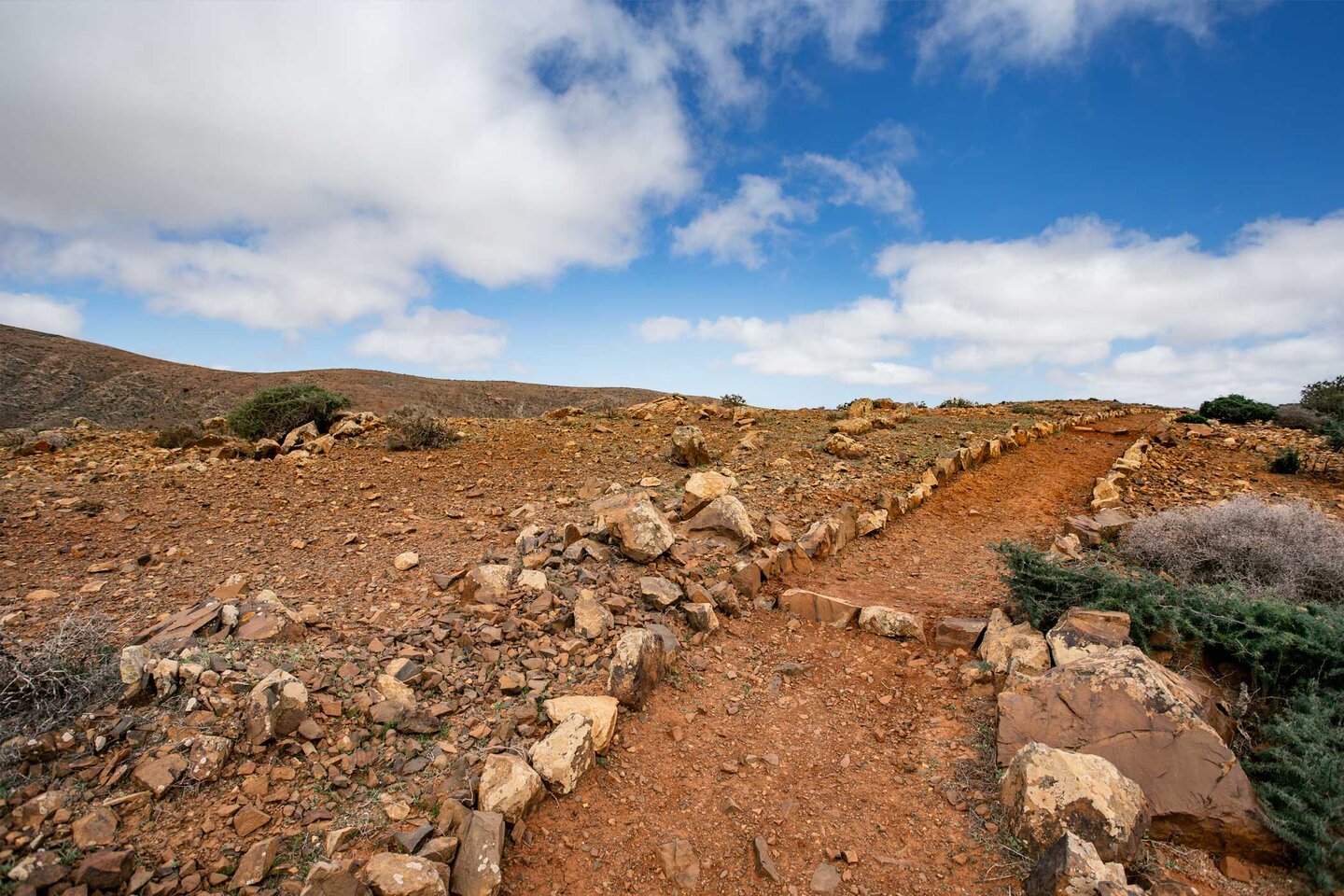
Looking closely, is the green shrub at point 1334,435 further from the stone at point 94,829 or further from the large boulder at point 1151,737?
the stone at point 94,829

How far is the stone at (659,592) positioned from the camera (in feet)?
16.8

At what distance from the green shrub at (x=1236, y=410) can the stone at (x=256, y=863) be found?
23291mm

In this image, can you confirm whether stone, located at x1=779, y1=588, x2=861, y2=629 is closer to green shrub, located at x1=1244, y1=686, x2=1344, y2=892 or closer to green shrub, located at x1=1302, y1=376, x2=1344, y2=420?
green shrub, located at x1=1244, y1=686, x2=1344, y2=892

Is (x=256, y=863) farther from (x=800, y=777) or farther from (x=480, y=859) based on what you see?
(x=800, y=777)

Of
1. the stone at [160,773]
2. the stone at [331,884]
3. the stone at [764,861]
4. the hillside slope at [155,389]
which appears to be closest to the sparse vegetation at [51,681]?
the stone at [160,773]

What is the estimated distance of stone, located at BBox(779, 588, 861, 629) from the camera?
17.7 feet

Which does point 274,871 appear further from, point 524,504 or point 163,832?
point 524,504

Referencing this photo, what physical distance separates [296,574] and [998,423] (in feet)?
51.8

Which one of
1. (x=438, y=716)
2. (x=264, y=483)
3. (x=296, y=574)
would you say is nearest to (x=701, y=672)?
(x=438, y=716)

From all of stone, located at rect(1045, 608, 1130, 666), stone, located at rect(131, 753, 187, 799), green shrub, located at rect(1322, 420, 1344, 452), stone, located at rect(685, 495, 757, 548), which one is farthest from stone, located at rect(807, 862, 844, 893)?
green shrub, located at rect(1322, 420, 1344, 452)

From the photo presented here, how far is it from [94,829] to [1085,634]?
6.05 meters

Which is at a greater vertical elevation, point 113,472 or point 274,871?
point 113,472

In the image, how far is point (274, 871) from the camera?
256 cm

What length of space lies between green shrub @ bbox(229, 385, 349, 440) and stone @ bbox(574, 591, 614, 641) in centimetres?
942
